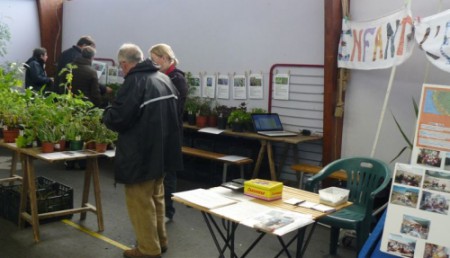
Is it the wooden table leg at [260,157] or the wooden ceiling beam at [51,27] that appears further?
the wooden ceiling beam at [51,27]

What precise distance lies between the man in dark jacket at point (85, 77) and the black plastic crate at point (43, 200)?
160 cm

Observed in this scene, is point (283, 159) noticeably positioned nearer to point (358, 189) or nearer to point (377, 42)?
point (358, 189)

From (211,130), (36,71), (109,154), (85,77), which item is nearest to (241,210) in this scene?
(109,154)

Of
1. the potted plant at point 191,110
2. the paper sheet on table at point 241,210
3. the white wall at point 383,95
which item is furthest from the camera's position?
the potted plant at point 191,110

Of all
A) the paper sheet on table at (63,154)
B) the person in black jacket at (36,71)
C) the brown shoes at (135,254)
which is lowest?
the brown shoes at (135,254)

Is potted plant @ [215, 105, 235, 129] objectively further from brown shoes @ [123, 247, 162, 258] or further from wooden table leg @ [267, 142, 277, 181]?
brown shoes @ [123, 247, 162, 258]

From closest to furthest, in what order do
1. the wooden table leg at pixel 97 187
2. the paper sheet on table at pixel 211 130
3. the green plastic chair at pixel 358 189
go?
the green plastic chair at pixel 358 189
the wooden table leg at pixel 97 187
the paper sheet on table at pixel 211 130

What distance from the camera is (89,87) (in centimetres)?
593

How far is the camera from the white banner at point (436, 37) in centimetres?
390

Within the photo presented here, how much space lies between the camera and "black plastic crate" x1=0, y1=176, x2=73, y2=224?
14.3 ft

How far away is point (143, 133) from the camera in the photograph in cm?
334

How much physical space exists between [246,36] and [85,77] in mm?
2116

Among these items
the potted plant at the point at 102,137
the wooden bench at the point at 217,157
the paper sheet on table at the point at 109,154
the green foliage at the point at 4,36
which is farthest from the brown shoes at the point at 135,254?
the green foliage at the point at 4,36

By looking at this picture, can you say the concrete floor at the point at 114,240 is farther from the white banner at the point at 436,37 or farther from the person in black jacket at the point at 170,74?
the white banner at the point at 436,37
